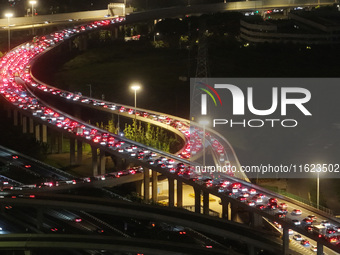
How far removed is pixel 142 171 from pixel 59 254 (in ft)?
76.9

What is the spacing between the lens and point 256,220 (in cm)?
8894

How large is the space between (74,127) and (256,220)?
3963cm

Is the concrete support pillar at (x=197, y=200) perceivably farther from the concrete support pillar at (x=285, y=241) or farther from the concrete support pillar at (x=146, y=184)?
the concrete support pillar at (x=285, y=241)

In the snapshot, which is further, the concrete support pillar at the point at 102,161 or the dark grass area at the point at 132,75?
the dark grass area at the point at 132,75

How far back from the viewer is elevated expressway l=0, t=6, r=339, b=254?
8869 cm

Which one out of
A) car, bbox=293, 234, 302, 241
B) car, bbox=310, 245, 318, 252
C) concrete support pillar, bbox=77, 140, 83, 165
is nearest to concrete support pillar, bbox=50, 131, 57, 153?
concrete support pillar, bbox=77, 140, 83, 165

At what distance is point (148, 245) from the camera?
8275 cm

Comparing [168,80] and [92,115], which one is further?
[168,80]

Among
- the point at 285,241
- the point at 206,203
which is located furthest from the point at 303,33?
the point at 285,241

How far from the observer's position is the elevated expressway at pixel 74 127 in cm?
8869

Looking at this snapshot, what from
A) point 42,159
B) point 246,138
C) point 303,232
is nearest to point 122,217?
point 303,232

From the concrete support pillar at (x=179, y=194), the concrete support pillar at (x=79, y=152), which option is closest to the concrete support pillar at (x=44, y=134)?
the concrete support pillar at (x=79, y=152)

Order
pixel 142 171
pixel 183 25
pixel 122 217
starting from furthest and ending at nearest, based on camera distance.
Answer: pixel 183 25 < pixel 142 171 < pixel 122 217

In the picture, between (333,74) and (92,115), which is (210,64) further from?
(92,115)
